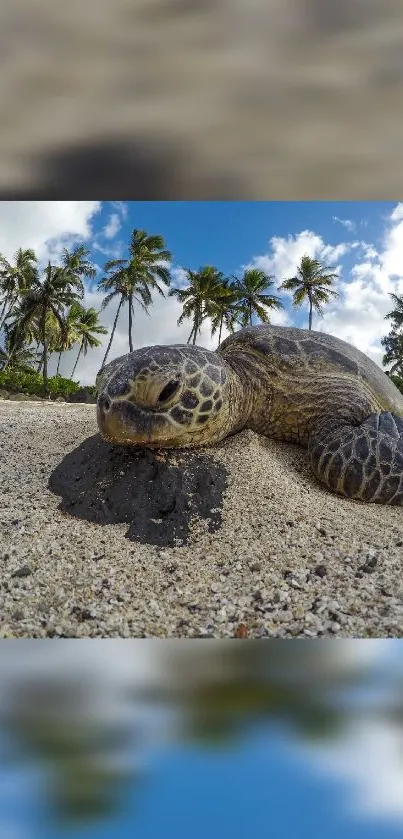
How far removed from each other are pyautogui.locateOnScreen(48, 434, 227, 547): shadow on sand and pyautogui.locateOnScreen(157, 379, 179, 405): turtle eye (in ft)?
0.81

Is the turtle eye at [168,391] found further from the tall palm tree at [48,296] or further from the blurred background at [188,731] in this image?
the tall palm tree at [48,296]

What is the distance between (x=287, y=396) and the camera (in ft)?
8.41

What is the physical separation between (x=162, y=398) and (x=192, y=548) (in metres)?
0.53

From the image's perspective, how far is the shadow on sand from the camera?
A: 2.01 metres


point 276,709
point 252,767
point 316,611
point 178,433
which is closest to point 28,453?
point 178,433

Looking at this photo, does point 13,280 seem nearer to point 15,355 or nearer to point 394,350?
point 15,355

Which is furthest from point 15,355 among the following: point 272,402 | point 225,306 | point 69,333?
point 272,402

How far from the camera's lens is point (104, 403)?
6.77 feet

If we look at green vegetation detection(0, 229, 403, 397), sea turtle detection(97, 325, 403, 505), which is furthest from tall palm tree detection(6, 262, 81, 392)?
sea turtle detection(97, 325, 403, 505)

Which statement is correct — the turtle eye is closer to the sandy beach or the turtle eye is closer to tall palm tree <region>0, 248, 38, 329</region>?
the sandy beach

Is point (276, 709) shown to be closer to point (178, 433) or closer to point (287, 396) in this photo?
point (178, 433)
